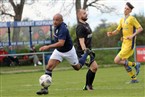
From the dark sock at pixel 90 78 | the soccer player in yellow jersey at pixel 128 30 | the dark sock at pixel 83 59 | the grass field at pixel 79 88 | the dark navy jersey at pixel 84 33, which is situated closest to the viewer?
the grass field at pixel 79 88

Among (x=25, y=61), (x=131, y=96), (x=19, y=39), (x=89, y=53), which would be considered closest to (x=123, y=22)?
(x=89, y=53)

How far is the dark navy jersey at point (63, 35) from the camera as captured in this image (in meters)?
11.6

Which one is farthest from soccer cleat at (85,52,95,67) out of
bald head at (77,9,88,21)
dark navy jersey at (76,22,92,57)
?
bald head at (77,9,88,21)

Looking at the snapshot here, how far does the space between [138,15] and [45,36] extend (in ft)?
37.7

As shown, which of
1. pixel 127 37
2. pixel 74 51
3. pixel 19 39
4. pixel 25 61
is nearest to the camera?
pixel 74 51

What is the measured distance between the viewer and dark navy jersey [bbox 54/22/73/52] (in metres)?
11.6

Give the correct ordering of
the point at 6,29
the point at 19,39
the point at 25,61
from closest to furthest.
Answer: the point at 25,61 → the point at 6,29 → the point at 19,39

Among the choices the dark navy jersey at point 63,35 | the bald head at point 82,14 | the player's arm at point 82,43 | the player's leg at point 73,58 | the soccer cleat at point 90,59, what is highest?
the bald head at point 82,14

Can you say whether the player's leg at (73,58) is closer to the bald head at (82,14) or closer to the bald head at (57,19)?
the bald head at (57,19)

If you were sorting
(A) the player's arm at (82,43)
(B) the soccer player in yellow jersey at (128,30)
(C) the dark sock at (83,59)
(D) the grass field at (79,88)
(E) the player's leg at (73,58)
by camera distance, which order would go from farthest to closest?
1. (B) the soccer player in yellow jersey at (128,30)
2. (A) the player's arm at (82,43)
3. (C) the dark sock at (83,59)
4. (E) the player's leg at (73,58)
5. (D) the grass field at (79,88)

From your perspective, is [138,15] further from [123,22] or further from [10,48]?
[123,22]

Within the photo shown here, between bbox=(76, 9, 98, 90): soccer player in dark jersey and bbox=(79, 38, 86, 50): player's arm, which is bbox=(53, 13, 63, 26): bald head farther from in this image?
bbox=(79, 38, 86, 50): player's arm

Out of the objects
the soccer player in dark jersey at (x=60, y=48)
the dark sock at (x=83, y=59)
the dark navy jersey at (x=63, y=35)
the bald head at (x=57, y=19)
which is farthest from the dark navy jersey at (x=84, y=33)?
the bald head at (x=57, y=19)

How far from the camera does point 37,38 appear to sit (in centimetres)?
3712
